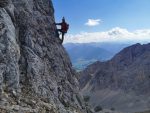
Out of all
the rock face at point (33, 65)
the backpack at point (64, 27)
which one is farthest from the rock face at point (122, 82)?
the rock face at point (33, 65)

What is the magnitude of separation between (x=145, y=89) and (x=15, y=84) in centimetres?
11969

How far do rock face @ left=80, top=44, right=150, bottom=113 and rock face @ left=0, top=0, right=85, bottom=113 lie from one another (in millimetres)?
80666

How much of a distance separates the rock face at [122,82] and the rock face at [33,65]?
8067 cm

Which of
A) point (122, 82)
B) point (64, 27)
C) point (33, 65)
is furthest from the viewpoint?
point (122, 82)

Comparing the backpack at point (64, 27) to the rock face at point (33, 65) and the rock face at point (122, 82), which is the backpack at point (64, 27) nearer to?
the rock face at point (33, 65)

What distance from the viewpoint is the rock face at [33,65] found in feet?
72.3

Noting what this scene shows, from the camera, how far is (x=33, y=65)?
84.4 ft

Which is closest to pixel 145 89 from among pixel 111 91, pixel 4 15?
pixel 111 91

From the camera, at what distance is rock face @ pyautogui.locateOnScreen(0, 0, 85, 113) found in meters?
22.0

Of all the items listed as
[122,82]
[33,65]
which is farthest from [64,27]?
[122,82]

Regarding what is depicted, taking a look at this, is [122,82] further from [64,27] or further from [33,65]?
[33,65]

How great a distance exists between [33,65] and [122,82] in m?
130

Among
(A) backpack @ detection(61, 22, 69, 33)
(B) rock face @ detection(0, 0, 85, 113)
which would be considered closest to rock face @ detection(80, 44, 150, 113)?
(A) backpack @ detection(61, 22, 69, 33)

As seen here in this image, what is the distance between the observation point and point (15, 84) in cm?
2233
